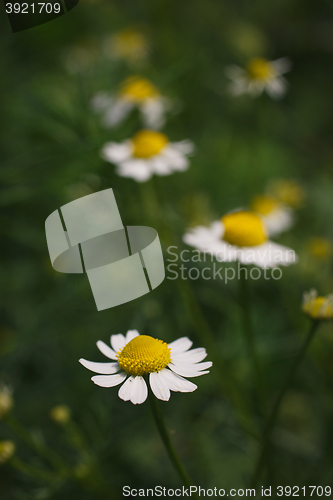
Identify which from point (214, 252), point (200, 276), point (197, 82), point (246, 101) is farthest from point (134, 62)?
point (214, 252)

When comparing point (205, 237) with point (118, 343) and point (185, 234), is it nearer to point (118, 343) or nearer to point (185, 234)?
point (185, 234)

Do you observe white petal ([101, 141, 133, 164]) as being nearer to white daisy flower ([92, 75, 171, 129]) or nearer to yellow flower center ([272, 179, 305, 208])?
white daisy flower ([92, 75, 171, 129])

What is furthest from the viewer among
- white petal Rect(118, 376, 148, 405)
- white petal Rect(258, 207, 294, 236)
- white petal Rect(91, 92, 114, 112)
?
white petal Rect(258, 207, 294, 236)

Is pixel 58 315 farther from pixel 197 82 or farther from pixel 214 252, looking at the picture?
pixel 197 82


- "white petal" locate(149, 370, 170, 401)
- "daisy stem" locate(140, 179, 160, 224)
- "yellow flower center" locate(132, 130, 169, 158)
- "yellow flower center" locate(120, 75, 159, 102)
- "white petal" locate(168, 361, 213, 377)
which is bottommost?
"daisy stem" locate(140, 179, 160, 224)

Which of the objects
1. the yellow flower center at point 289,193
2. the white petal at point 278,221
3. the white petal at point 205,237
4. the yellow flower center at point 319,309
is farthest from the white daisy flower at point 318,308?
the yellow flower center at point 289,193

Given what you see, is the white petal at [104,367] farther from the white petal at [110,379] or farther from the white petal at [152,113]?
the white petal at [152,113]

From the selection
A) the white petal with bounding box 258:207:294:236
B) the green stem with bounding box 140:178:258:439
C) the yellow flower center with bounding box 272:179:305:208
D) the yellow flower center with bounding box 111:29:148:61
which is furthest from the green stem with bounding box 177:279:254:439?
the yellow flower center with bounding box 111:29:148:61
